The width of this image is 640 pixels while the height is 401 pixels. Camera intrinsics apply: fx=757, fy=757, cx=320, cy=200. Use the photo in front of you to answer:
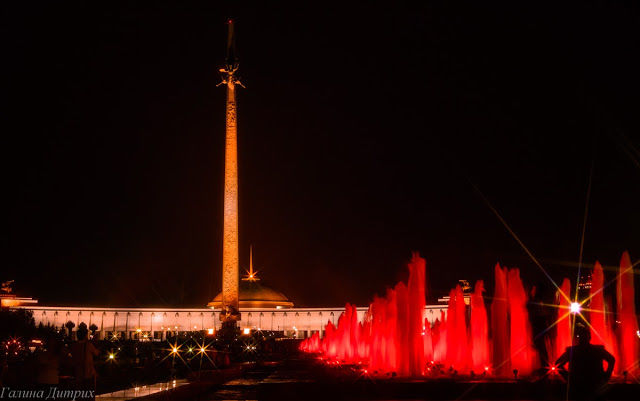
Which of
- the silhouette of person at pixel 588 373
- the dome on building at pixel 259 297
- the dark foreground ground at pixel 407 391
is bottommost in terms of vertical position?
the dark foreground ground at pixel 407 391

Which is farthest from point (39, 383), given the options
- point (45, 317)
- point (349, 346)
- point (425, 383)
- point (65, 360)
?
point (45, 317)

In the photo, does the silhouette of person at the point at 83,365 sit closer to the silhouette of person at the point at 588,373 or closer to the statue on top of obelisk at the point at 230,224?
→ the silhouette of person at the point at 588,373

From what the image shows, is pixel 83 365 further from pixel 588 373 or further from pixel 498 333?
pixel 498 333

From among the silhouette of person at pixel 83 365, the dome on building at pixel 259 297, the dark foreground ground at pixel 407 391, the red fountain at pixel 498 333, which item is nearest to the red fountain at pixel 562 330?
the red fountain at pixel 498 333

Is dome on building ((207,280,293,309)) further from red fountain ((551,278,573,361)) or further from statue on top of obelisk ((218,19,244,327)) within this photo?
red fountain ((551,278,573,361))

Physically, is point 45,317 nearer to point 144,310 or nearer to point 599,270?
point 144,310

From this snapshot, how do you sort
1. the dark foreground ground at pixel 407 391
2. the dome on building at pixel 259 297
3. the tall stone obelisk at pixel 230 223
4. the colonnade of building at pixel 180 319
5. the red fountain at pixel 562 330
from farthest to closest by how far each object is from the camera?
the dome on building at pixel 259 297
the colonnade of building at pixel 180 319
the tall stone obelisk at pixel 230 223
the red fountain at pixel 562 330
the dark foreground ground at pixel 407 391

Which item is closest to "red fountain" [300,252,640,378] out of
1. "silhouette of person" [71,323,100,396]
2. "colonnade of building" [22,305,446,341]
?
"silhouette of person" [71,323,100,396]

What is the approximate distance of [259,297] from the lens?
111m

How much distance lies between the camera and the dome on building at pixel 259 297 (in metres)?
109

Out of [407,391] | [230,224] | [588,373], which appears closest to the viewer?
[588,373]

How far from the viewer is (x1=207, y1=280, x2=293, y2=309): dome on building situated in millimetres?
108700

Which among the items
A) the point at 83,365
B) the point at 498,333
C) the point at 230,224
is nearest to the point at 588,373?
the point at 83,365

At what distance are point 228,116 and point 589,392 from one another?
64.1m
